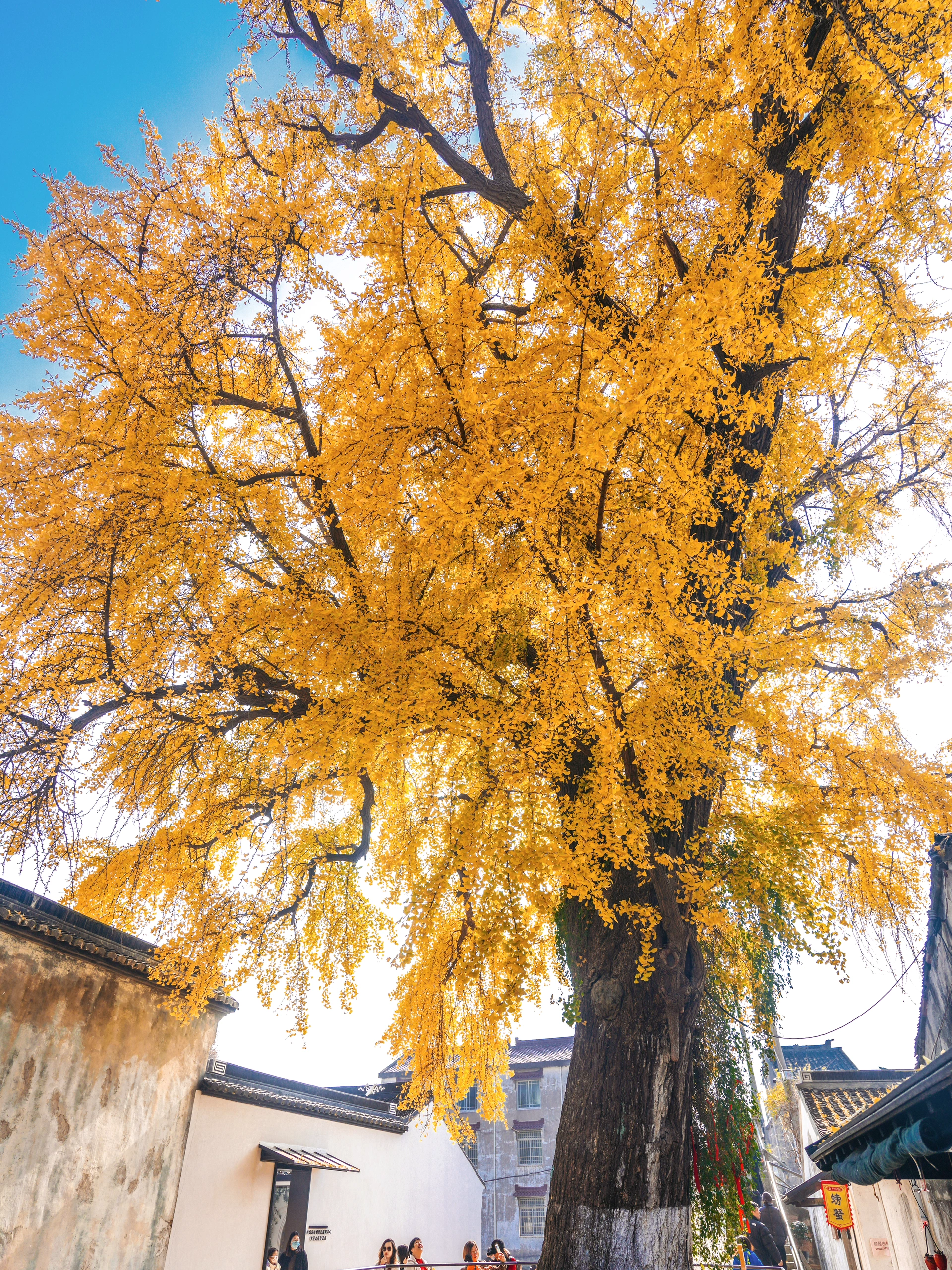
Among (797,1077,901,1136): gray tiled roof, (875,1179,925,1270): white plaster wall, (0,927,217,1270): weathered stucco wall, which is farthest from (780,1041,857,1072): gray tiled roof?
(0,927,217,1270): weathered stucco wall

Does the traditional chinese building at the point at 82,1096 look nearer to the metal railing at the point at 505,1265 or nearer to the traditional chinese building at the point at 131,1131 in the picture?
the traditional chinese building at the point at 131,1131

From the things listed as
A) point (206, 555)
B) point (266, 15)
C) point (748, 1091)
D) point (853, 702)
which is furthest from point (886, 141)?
point (748, 1091)

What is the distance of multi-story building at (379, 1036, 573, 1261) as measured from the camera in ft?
73.9

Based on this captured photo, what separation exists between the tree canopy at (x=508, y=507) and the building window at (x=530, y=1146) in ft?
69.5

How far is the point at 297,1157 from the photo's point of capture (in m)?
9.23

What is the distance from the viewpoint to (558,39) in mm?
6906

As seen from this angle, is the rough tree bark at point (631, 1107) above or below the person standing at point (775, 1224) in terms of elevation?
above

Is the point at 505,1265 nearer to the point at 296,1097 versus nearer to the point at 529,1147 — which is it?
the point at 296,1097

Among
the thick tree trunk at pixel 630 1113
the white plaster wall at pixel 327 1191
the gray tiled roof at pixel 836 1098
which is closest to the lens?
the thick tree trunk at pixel 630 1113

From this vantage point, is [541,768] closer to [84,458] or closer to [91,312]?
[84,458]

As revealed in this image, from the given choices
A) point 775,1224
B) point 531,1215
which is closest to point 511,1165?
point 531,1215

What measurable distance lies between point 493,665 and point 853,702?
3030 mm

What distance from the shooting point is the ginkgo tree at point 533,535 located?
4.53 metres

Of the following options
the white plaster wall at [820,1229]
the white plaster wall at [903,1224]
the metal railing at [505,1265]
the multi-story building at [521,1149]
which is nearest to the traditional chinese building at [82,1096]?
the metal railing at [505,1265]
